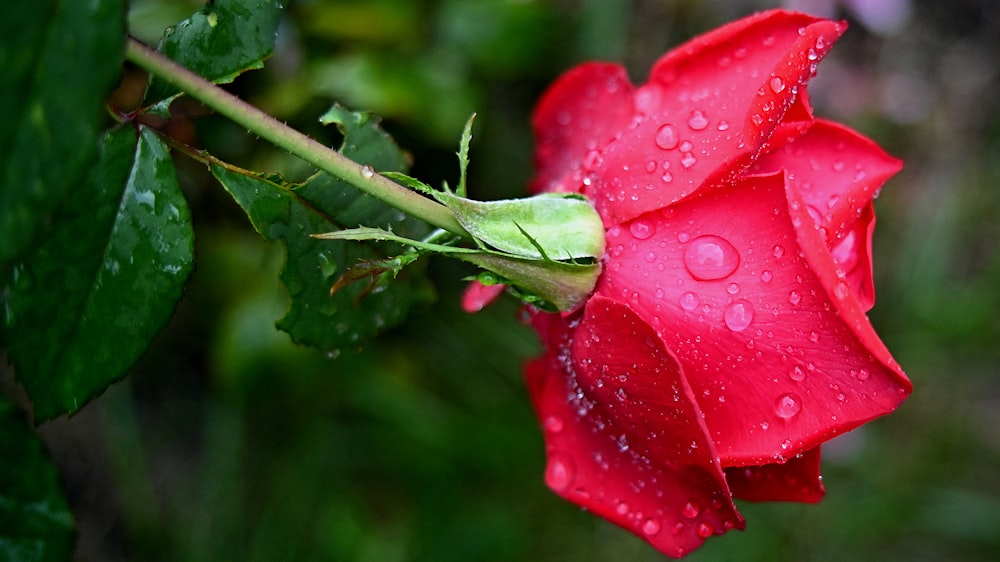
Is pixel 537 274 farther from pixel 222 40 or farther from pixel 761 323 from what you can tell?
pixel 222 40

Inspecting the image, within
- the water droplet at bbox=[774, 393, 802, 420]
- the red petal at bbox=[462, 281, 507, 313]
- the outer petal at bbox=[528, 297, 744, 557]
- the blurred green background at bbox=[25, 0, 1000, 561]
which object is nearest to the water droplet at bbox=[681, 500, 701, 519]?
the outer petal at bbox=[528, 297, 744, 557]

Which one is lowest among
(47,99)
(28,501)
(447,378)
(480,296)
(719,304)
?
(447,378)

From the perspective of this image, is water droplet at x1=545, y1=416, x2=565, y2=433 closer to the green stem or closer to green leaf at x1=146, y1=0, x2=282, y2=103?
the green stem

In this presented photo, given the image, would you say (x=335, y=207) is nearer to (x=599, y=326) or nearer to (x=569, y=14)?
(x=599, y=326)

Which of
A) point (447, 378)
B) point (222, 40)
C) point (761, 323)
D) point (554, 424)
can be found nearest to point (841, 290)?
point (761, 323)

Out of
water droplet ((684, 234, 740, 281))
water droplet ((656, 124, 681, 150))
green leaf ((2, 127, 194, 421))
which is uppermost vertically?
water droplet ((656, 124, 681, 150))

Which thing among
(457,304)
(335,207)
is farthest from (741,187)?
(457,304)

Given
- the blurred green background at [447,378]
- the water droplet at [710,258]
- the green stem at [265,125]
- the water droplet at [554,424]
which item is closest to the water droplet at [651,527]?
the water droplet at [554,424]

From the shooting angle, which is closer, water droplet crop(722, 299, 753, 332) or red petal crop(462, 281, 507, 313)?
water droplet crop(722, 299, 753, 332)
